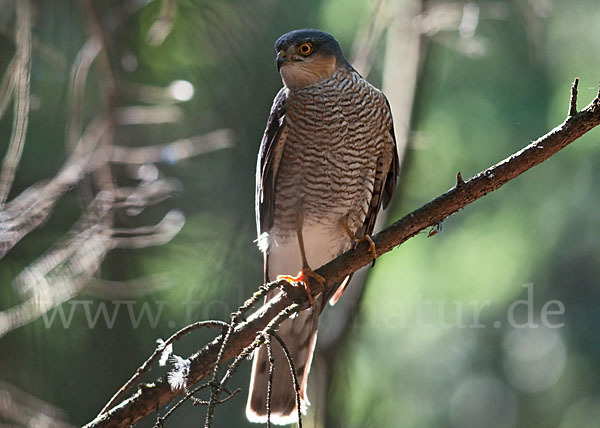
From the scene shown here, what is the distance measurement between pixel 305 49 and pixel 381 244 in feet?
3.66

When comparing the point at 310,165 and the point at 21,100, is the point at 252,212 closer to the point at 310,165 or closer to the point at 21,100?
the point at 310,165

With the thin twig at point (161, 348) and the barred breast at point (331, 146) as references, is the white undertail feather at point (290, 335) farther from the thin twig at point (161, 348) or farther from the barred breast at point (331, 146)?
the thin twig at point (161, 348)

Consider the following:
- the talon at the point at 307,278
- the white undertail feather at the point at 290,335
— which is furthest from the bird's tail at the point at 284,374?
the talon at the point at 307,278

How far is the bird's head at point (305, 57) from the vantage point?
2912 mm

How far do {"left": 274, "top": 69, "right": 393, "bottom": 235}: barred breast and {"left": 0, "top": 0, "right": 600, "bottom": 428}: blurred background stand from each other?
1.26 ft

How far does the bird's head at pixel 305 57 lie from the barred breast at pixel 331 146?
0.05 m

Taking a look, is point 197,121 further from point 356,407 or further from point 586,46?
point 586,46

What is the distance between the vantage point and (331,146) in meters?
2.86

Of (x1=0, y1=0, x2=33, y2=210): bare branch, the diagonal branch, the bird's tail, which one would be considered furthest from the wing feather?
(x1=0, y1=0, x2=33, y2=210): bare branch

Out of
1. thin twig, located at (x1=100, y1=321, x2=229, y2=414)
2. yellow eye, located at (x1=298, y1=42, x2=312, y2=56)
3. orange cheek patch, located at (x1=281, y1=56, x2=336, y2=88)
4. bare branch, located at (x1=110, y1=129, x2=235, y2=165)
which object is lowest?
thin twig, located at (x1=100, y1=321, x2=229, y2=414)

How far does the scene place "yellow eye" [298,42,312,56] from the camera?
2934mm

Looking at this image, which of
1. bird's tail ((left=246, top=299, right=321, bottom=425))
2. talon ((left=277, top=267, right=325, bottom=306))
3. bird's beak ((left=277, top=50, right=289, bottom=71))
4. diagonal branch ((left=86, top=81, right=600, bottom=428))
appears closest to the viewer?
diagonal branch ((left=86, top=81, right=600, bottom=428))

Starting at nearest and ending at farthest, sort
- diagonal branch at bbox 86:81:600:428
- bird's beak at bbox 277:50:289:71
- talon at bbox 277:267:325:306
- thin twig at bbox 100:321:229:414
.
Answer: thin twig at bbox 100:321:229:414, diagonal branch at bbox 86:81:600:428, talon at bbox 277:267:325:306, bird's beak at bbox 277:50:289:71

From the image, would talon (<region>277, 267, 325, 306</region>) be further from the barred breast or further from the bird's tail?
the barred breast
